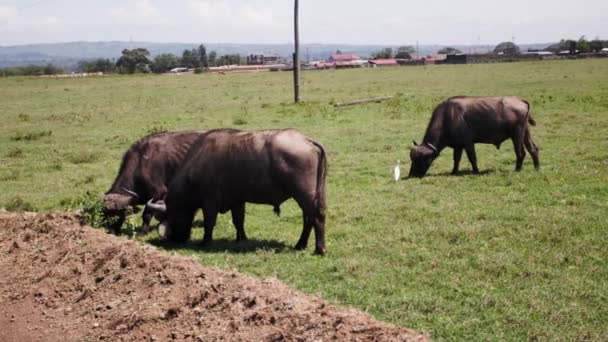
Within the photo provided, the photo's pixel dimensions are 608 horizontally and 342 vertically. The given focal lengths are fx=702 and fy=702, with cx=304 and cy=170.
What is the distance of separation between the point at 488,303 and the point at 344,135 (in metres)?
14.9

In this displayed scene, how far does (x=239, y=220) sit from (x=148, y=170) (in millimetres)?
1972

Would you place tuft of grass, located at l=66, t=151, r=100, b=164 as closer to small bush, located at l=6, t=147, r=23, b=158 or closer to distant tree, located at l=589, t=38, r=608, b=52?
small bush, located at l=6, t=147, r=23, b=158

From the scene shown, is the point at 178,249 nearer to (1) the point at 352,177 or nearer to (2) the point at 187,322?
(2) the point at 187,322

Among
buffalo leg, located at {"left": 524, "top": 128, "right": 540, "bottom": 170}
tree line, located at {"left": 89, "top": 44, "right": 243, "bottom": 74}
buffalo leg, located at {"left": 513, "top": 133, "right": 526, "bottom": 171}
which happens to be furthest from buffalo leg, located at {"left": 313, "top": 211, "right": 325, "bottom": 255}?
tree line, located at {"left": 89, "top": 44, "right": 243, "bottom": 74}

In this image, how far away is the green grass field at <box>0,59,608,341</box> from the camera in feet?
25.5

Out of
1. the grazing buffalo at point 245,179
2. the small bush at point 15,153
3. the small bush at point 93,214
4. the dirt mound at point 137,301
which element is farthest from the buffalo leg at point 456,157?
the small bush at point 15,153

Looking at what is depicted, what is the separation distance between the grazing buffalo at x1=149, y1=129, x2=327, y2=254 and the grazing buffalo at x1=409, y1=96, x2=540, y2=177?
6.05 meters

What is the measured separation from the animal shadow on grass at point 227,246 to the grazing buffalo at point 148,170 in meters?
0.78

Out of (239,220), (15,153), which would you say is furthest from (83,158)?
(239,220)

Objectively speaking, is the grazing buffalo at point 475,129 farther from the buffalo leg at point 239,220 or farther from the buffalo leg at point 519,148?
the buffalo leg at point 239,220

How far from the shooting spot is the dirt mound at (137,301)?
262 inches

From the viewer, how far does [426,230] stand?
10.9 metres

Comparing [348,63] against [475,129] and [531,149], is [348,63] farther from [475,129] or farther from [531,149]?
[531,149]

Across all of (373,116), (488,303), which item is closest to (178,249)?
(488,303)
